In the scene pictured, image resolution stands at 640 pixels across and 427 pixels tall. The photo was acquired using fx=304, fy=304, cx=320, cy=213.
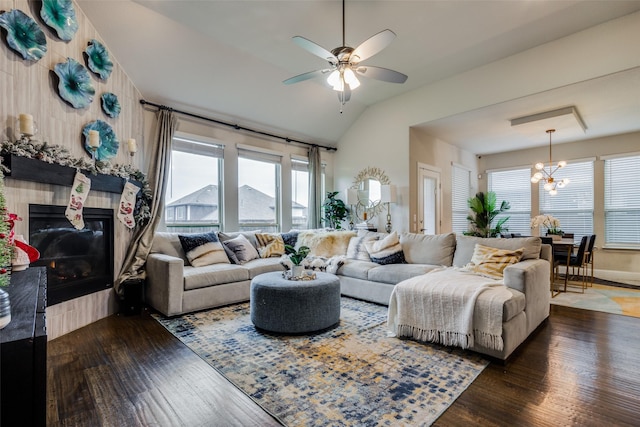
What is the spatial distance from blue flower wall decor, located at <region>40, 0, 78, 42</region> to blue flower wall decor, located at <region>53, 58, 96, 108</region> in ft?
0.78

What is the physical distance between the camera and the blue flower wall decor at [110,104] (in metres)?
3.37

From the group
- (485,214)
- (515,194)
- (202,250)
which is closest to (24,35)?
(202,250)

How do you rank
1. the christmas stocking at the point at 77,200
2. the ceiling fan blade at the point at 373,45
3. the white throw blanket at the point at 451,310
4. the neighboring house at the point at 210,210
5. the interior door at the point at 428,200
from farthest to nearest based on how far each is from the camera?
the interior door at the point at 428,200
the neighboring house at the point at 210,210
the christmas stocking at the point at 77,200
the ceiling fan blade at the point at 373,45
the white throw blanket at the point at 451,310

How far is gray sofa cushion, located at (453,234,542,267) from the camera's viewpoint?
3.24 metres

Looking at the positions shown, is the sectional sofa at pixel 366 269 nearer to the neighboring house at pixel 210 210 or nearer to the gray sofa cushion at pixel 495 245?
the gray sofa cushion at pixel 495 245

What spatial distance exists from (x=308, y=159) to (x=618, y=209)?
6145 millimetres

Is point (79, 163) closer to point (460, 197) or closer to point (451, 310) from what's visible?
point (451, 310)

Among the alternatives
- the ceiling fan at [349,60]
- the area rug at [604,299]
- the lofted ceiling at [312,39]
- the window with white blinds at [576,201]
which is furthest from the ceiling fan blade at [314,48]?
the window with white blinds at [576,201]

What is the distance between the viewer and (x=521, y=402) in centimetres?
184

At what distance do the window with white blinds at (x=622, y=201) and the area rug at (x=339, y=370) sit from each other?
5.76 m

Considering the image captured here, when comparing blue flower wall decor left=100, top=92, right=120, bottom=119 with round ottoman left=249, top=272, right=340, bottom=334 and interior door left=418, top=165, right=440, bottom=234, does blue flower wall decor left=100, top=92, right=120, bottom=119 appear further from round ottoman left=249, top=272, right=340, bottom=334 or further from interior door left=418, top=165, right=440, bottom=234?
interior door left=418, top=165, right=440, bottom=234

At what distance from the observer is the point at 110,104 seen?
3.43 metres

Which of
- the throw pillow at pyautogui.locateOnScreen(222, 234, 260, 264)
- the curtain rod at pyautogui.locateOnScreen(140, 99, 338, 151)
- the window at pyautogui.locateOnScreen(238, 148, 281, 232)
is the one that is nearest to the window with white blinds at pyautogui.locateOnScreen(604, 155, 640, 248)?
the curtain rod at pyautogui.locateOnScreen(140, 99, 338, 151)

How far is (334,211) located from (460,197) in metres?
3.13
